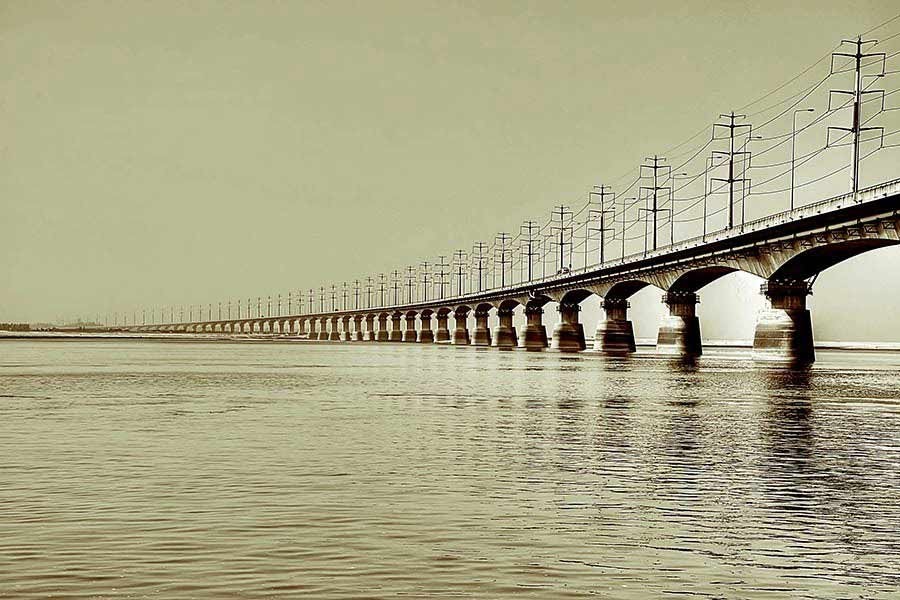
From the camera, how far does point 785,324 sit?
88.1 meters

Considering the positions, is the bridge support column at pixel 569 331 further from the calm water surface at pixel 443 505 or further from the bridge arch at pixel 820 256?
the calm water surface at pixel 443 505

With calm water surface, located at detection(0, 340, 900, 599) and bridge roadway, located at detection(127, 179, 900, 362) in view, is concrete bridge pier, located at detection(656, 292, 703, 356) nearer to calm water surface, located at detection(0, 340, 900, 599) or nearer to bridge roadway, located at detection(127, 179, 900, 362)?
bridge roadway, located at detection(127, 179, 900, 362)

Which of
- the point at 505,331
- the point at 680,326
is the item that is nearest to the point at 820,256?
the point at 680,326

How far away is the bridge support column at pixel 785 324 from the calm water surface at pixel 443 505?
185 feet

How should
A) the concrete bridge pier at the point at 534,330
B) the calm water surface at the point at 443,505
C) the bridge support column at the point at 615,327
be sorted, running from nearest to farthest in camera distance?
the calm water surface at the point at 443,505
the bridge support column at the point at 615,327
the concrete bridge pier at the point at 534,330

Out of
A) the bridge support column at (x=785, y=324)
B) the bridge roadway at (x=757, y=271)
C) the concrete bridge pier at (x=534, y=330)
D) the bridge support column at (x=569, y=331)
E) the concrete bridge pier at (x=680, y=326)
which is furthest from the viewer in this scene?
the concrete bridge pier at (x=534, y=330)

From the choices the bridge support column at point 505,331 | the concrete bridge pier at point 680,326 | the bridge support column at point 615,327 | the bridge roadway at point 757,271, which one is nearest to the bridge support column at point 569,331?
the bridge roadway at point 757,271

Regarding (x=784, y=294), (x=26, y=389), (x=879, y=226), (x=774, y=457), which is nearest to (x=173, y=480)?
(x=774, y=457)

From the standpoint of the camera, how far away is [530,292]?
16050 cm

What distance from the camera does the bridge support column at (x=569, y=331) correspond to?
479ft

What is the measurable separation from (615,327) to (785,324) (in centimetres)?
4157

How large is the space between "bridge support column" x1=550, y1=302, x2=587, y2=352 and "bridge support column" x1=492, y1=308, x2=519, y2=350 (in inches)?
1402

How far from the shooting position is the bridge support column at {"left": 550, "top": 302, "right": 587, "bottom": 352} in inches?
5753

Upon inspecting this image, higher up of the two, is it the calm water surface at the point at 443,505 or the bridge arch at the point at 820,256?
the bridge arch at the point at 820,256
